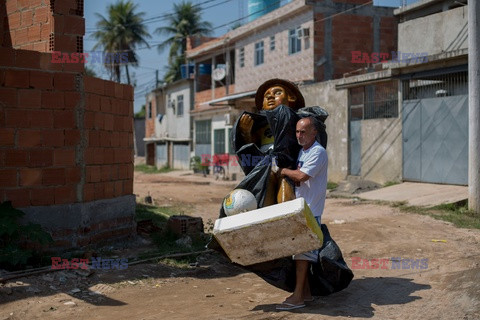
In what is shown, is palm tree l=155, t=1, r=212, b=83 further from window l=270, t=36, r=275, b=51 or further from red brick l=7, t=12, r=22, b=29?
red brick l=7, t=12, r=22, b=29

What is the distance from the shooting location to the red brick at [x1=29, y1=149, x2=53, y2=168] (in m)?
6.41

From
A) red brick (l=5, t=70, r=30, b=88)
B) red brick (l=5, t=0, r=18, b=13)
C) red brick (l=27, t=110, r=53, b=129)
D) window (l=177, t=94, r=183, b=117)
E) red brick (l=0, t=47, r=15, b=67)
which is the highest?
window (l=177, t=94, r=183, b=117)

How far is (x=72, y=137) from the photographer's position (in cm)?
670

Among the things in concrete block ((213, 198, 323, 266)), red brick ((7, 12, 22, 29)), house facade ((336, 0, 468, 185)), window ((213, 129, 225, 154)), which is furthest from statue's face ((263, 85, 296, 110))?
window ((213, 129, 225, 154))

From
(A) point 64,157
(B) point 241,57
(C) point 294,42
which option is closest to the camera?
(A) point 64,157

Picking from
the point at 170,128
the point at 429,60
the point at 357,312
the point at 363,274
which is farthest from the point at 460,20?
the point at 170,128

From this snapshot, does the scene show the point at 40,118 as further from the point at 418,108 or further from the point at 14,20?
the point at 418,108

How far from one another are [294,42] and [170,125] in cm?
1471

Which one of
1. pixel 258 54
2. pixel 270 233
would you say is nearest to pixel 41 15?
pixel 270 233

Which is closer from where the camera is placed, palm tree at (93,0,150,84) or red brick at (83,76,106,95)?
red brick at (83,76,106,95)

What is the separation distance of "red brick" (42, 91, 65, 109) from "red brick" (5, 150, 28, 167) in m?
0.64

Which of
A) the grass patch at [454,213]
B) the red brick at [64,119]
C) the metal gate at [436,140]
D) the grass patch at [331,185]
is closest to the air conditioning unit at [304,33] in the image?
the grass patch at [331,185]

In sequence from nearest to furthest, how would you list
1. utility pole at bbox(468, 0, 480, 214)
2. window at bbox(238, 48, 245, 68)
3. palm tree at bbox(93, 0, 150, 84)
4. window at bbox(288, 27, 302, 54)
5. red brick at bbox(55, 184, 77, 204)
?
red brick at bbox(55, 184, 77, 204) → utility pole at bbox(468, 0, 480, 214) → window at bbox(288, 27, 302, 54) → window at bbox(238, 48, 245, 68) → palm tree at bbox(93, 0, 150, 84)

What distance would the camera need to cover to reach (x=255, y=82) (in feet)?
83.9
